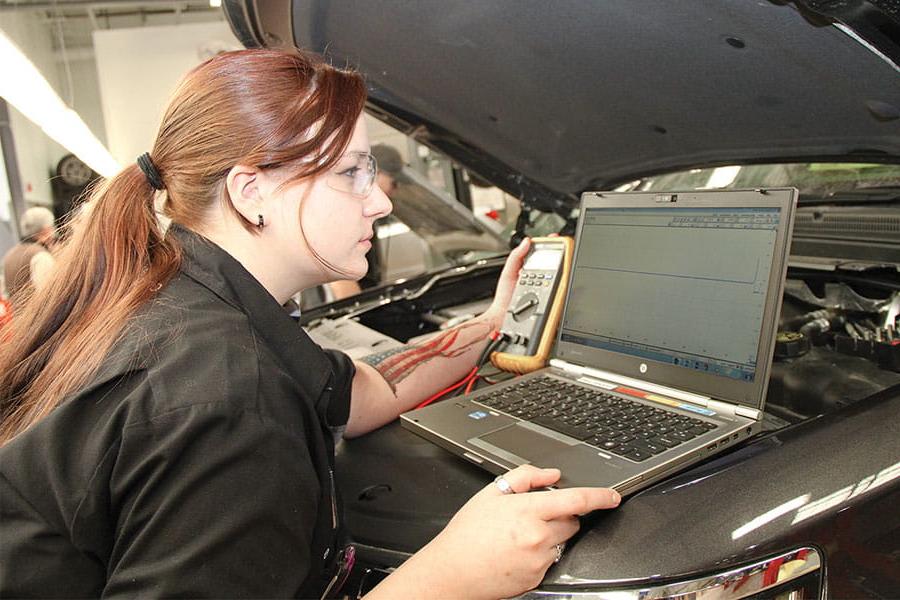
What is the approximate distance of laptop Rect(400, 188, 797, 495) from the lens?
807 millimetres

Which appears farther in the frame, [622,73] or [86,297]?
[622,73]

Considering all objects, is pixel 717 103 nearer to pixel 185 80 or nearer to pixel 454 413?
pixel 454 413

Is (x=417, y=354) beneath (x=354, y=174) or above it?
beneath

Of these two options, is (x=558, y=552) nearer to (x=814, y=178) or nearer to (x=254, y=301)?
(x=254, y=301)

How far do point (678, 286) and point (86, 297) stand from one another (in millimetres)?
791

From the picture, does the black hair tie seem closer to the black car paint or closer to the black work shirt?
the black work shirt

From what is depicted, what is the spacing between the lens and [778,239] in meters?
0.85

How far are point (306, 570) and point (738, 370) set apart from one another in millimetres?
588

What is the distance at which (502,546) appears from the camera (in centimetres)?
63

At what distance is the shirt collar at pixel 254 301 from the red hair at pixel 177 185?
0.9 inches

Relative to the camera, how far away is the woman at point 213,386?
0.60 metres

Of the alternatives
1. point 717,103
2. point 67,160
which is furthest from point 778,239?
point 67,160

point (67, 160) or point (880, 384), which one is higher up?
point (67, 160)

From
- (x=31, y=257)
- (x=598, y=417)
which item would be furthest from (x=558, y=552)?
(x=31, y=257)
